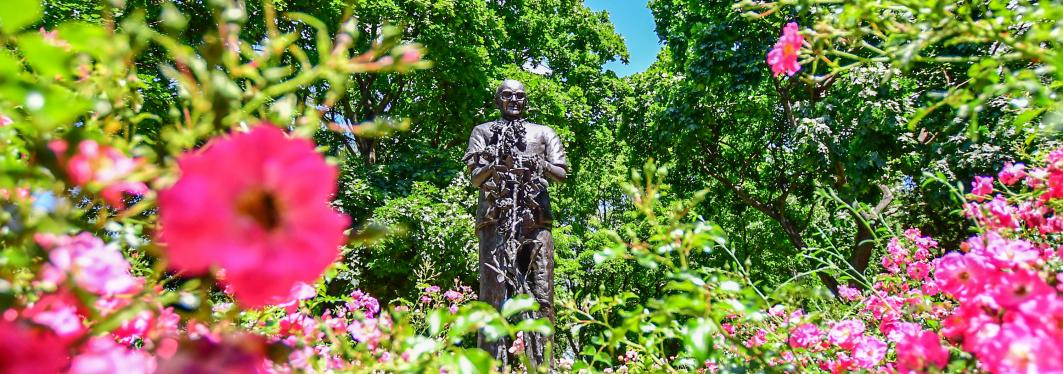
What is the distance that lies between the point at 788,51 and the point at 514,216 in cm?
330

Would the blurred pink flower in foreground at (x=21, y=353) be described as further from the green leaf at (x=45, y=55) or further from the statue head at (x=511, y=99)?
the statue head at (x=511, y=99)

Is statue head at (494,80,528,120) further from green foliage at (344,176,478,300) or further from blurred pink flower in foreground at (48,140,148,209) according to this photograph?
green foliage at (344,176,478,300)

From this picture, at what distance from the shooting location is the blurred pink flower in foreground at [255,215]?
41cm

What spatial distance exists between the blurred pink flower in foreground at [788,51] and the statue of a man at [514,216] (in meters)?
3.13

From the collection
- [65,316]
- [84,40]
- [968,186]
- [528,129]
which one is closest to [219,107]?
[84,40]

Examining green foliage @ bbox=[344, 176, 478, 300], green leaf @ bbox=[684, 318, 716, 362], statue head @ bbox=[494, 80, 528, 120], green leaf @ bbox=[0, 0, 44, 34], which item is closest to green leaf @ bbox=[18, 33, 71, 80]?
green leaf @ bbox=[0, 0, 44, 34]

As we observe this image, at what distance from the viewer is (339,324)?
1.35 meters

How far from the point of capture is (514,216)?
4.60 meters

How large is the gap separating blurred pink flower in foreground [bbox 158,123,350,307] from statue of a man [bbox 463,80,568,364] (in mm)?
4012

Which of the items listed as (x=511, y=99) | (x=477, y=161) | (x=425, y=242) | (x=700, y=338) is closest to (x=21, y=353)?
(x=700, y=338)

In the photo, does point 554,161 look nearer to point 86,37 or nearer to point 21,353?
point 86,37

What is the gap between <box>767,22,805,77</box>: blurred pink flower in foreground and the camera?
139 centimetres

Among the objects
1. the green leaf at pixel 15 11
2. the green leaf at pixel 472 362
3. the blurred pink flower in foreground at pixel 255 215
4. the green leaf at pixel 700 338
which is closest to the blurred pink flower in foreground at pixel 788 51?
the green leaf at pixel 700 338

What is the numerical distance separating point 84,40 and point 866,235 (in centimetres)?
1128
